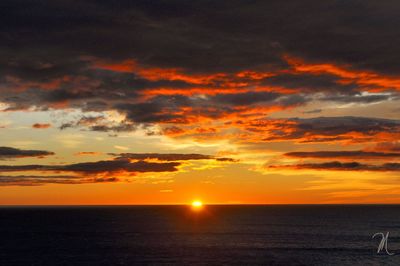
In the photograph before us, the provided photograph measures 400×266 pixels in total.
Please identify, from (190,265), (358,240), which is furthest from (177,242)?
(358,240)

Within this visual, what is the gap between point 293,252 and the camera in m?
117

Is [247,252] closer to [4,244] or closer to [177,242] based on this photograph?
[177,242]

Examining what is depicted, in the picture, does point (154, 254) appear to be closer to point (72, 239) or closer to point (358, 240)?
point (72, 239)

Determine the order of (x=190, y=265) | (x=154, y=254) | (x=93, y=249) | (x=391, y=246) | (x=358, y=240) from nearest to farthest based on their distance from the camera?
(x=190, y=265) < (x=154, y=254) < (x=93, y=249) < (x=391, y=246) < (x=358, y=240)

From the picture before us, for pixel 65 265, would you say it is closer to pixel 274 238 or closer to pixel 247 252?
pixel 247 252

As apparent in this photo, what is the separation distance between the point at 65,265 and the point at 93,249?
86.7ft

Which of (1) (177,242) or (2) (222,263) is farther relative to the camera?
(1) (177,242)

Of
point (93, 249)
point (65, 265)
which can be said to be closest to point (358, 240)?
point (93, 249)

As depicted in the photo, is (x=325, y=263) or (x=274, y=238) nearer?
(x=325, y=263)

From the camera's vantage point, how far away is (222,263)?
319ft

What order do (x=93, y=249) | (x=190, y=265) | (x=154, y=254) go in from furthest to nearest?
(x=93, y=249)
(x=154, y=254)
(x=190, y=265)

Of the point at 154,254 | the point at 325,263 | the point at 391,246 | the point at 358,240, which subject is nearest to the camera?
the point at 325,263

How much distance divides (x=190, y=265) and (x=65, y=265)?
79.3 feet

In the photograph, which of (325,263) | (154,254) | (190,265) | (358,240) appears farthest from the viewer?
(358,240)
